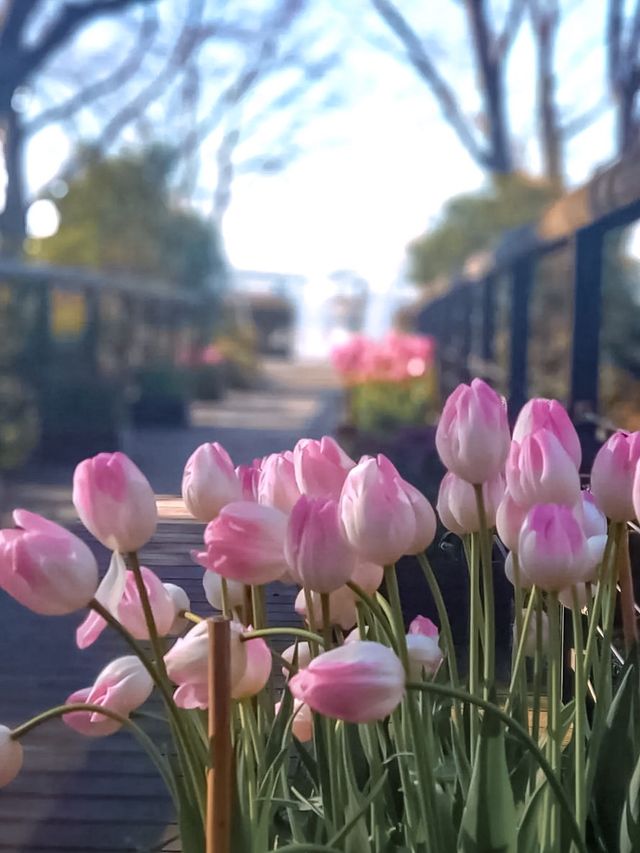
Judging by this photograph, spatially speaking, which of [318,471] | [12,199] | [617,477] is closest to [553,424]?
[617,477]

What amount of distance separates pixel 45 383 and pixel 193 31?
6738mm

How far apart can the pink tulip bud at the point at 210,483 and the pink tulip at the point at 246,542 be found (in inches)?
3.6

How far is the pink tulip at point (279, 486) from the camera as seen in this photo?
104cm

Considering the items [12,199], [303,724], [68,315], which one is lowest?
[303,724]

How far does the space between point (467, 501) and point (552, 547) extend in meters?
0.17

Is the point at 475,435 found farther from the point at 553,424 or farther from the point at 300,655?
the point at 300,655

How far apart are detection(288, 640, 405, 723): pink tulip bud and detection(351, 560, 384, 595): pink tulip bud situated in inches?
7.7

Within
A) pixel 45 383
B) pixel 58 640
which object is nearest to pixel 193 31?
pixel 45 383

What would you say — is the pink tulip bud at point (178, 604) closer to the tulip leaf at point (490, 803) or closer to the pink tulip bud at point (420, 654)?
the pink tulip bud at point (420, 654)

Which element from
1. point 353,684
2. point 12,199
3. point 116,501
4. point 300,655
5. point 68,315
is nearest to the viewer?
point 353,684

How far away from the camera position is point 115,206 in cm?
2066

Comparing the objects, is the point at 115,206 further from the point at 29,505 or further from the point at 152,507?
the point at 152,507

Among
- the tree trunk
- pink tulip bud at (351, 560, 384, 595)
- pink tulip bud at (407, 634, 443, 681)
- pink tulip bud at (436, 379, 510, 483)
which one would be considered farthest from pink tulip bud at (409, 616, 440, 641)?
the tree trunk

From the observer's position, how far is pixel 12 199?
15.3m
